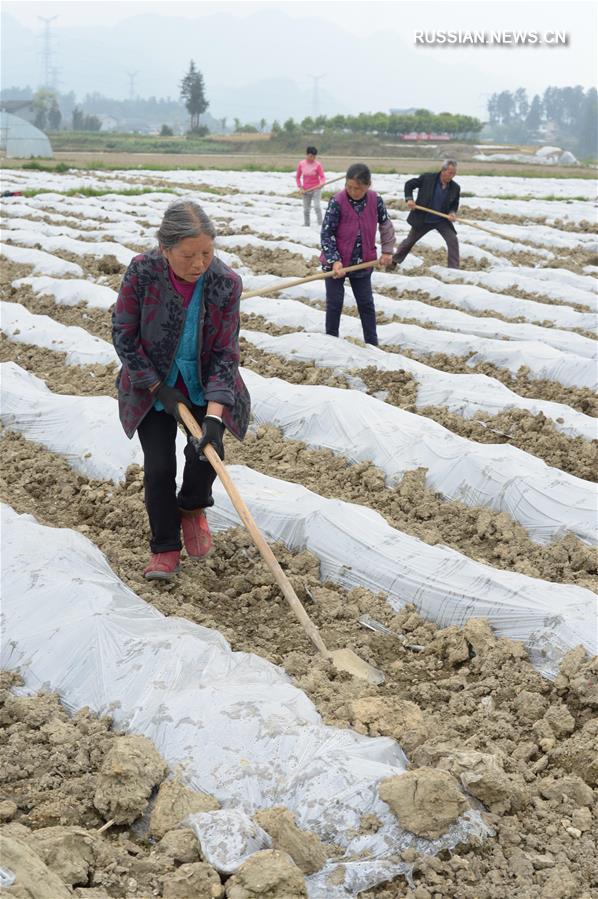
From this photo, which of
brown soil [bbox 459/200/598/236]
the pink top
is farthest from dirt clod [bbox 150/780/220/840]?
brown soil [bbox 459/200/598/236]

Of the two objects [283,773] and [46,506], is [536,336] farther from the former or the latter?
[283,773]

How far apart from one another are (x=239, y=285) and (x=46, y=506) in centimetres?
186

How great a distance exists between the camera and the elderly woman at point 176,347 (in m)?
3.05

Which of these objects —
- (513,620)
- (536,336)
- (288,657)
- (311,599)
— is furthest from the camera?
(536,336)

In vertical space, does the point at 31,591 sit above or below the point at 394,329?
Answer: below

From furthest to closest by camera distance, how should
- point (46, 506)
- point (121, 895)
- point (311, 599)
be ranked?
point (46, 506)
point (311, 599)
point (121, 895)

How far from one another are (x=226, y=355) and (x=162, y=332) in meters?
0.25

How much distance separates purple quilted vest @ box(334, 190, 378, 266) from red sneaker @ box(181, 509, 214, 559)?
3.36m

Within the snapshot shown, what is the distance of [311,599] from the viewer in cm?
361

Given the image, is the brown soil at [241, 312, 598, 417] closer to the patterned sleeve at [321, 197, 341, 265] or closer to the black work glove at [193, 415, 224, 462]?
the patterned sleeve at [321, 197, 341, 265]

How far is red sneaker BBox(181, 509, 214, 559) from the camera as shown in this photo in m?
3.75

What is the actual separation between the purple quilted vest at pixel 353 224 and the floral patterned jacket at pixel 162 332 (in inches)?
134

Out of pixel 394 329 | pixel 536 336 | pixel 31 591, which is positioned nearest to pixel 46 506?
pixel 31 591

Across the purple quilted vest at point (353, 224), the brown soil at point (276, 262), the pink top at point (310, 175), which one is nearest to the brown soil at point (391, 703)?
the purple quilted vest at point (353, 224)
